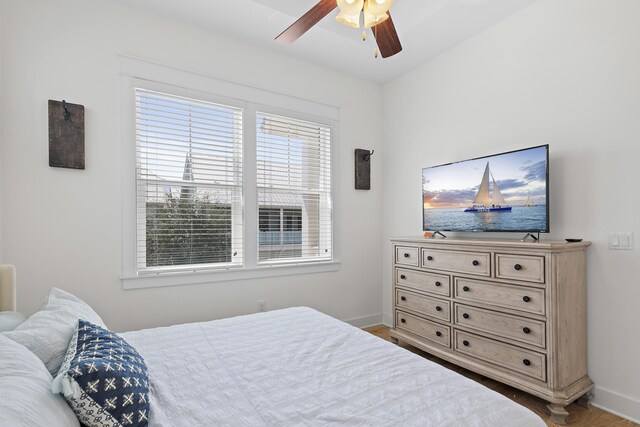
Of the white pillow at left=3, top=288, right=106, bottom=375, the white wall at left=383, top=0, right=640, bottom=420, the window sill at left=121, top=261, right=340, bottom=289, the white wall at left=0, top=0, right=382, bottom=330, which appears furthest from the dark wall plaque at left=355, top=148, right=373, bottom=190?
the white pillow at left=3, top=288, right=106, bottom=375

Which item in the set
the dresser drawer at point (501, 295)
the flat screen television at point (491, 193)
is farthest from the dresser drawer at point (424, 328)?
the flat screen television at point (491, 193)

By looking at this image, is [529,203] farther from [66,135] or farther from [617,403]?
[66,135]

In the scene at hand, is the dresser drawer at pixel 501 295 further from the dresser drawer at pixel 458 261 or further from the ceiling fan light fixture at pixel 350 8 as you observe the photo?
the ceiling fan light fixture at pixel 350 8

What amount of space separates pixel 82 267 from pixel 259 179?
1563 millimetres

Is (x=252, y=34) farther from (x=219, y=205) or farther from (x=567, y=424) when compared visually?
(x=567, y=424)

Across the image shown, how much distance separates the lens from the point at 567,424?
2.01 metres

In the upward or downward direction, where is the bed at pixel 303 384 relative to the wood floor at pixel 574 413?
upward

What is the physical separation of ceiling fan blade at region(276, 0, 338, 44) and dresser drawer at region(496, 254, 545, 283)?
1.93 metres

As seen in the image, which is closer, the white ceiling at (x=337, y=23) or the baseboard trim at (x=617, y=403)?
the baseboard trim at (x=617, y=403)

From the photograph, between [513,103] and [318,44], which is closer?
[513,103]

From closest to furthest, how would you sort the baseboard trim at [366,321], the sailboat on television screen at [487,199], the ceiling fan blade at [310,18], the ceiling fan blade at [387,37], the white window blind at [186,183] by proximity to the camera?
the ceiling fan blade at [310,18] < the ceiling fan blade at [387,37] < the sailboat on television screen at [487,199] < the white window blind at [186,183] < the baseboard trim at [366,321]

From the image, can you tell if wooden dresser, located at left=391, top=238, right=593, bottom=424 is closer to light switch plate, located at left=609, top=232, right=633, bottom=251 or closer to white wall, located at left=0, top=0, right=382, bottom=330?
light switch plate, located at left=609, top=232, right=633, bottom=251

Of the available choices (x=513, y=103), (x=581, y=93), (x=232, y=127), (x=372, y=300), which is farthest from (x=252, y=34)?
(x=372, y=300)

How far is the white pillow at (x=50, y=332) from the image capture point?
1.08 metres
